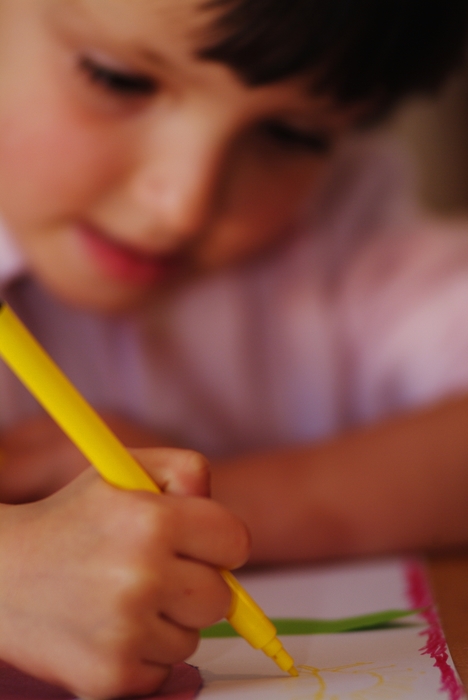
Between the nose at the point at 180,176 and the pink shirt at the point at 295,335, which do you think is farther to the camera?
the pink shirt at the point at 295,335

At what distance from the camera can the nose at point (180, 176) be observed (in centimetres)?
33

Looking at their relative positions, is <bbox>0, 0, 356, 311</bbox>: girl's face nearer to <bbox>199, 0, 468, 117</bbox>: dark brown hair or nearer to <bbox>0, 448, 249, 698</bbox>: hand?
<bbox>199, 0, 468, 117</bbox>: dark brown hair

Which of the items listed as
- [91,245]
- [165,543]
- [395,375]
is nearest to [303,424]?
[395,375]

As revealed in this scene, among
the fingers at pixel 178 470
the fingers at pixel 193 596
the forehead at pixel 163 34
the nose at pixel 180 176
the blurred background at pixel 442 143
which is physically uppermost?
the blurred background at pixel 442 143

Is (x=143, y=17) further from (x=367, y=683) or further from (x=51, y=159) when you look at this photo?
(x=367, y=683)

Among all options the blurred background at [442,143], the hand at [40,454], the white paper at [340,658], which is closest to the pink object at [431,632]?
the white paper at [340,658]

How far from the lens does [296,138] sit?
1.29ft

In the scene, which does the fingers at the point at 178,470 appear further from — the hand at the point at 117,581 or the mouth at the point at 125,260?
the mouth at the point at 125,260

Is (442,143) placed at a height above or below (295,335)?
above

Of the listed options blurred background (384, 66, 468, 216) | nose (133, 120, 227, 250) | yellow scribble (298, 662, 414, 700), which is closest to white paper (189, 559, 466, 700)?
yellow scribble (298, 662, 414, 700)

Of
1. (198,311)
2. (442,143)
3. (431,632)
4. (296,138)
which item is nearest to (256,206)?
(296,138)

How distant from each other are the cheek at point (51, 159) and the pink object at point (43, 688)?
23cm

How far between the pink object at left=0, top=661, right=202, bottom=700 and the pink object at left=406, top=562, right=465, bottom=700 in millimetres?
59

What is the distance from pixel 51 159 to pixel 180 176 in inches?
2.4
